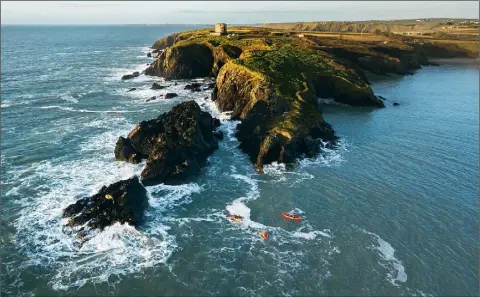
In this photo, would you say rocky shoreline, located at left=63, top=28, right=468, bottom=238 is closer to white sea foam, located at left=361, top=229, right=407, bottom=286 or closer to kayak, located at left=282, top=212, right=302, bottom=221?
kayak, located at left=282, top=212, right=302, bottom=221

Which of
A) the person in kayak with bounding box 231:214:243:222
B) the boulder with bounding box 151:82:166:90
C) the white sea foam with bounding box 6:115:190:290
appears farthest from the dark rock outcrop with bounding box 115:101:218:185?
the boulder with bounding box 151:82:166:90

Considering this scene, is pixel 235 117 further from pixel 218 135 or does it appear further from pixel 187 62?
pixel 187 62

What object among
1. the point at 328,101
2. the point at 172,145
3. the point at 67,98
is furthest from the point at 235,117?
the point at 67,98

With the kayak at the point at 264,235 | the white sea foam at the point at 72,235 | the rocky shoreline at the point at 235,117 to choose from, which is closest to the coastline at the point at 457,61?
the rocky shoreline at the point at 235,117

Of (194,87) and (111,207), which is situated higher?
(194,87)

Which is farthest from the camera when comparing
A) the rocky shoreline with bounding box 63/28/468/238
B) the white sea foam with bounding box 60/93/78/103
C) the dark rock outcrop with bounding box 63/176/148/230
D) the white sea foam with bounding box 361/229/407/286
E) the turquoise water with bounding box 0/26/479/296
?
the white sea foam with bounding box 60/93/78/103

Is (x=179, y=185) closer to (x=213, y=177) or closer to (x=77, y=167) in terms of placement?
(x=213, y=177)
